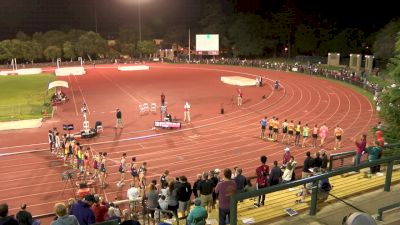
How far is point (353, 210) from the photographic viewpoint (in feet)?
24.1

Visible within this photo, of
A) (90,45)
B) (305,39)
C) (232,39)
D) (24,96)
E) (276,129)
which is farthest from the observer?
(90,45)

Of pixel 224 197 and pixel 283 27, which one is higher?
pixel 283 27

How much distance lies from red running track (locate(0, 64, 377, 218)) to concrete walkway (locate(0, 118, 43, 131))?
2.48 feet

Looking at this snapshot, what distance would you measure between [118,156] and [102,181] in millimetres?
4209

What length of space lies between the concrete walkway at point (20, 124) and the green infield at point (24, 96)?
1224 mm

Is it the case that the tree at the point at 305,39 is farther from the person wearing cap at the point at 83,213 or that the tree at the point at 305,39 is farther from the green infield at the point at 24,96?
the person wearing cap at the point at 83,213

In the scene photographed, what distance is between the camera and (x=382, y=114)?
17.6 metres

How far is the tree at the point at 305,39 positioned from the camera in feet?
243

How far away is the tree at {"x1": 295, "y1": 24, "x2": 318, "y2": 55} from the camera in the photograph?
74000 mm

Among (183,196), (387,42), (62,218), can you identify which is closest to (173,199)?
(183,196)

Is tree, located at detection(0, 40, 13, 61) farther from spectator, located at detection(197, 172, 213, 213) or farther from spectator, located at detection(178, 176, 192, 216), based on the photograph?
spectator, located at detection(197, 172, 213, 213)

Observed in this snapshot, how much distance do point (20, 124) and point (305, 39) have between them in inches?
2233

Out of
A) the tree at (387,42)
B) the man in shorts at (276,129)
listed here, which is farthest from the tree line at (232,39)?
the man in shorts at (276,129)

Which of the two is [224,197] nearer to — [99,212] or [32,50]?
[99,212]
